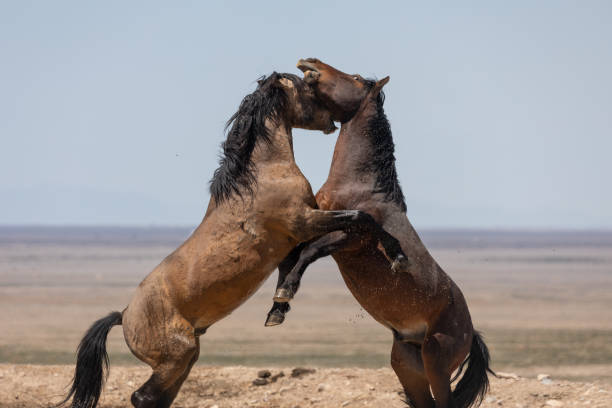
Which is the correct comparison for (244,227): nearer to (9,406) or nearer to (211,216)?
(211,216)

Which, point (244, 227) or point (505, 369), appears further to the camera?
point (505, 369)

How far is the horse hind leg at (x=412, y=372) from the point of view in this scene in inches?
278

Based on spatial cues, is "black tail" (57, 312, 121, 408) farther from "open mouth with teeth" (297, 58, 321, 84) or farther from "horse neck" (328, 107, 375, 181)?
"open mouth with teeth" (297, 58, 321, 84)

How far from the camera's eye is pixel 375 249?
6.44 m

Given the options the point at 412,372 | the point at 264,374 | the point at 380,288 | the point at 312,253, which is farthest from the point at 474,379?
the point at 264,374

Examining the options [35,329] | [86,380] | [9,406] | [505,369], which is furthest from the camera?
[35,329]

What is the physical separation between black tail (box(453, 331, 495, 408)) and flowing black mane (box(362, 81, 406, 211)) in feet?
5.40

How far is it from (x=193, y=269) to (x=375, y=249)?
1.45 m

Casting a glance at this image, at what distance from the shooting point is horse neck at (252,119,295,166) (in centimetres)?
639

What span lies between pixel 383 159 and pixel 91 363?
298 cm

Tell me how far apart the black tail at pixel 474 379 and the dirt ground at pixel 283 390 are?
47.7 inches

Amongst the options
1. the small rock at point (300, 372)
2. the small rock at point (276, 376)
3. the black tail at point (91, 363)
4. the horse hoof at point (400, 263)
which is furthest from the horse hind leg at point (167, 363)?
the small rock at point (300, 372)

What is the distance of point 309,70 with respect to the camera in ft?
21.6

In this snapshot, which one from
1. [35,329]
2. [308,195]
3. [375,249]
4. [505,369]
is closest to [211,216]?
[308,195]
